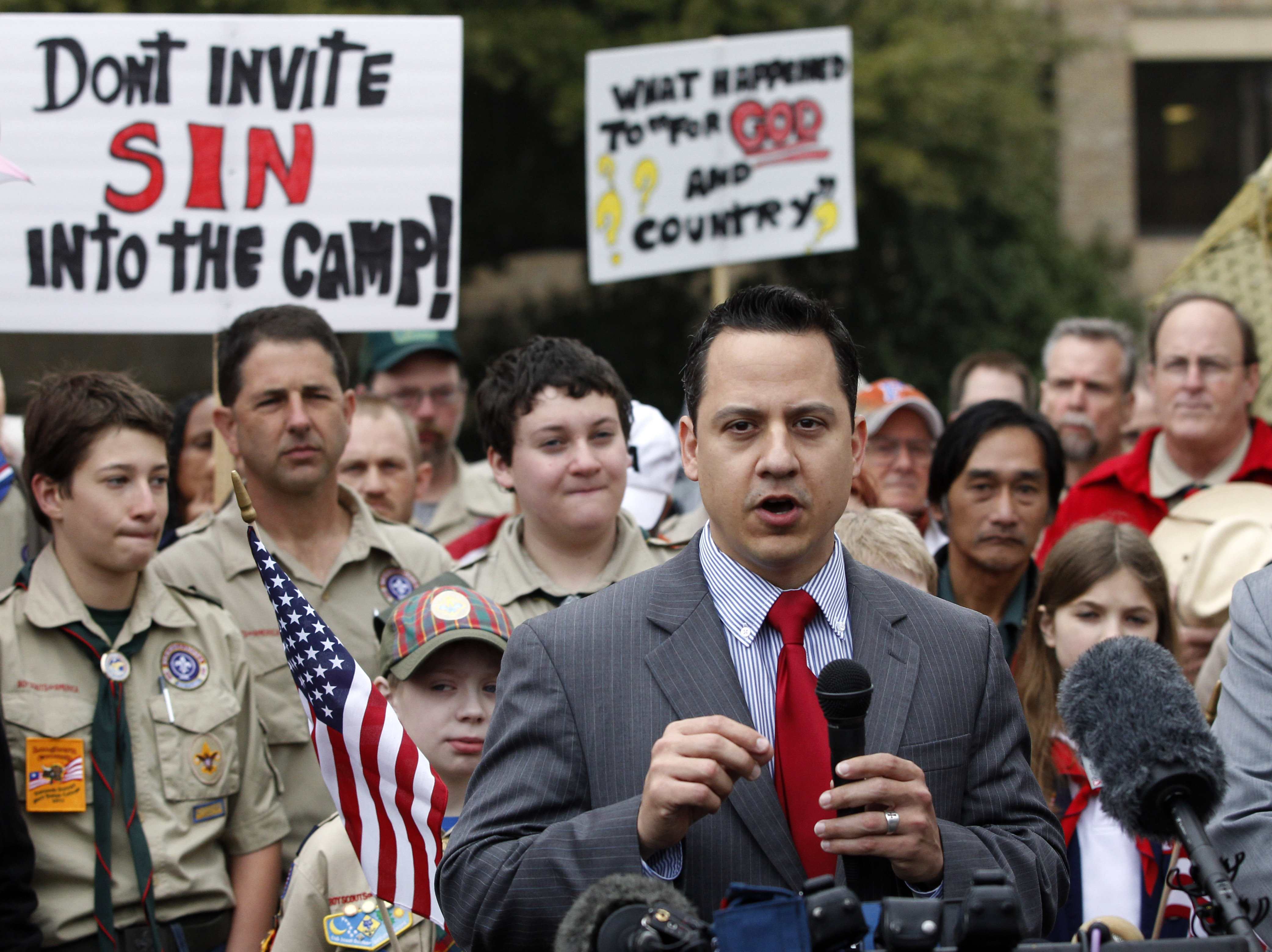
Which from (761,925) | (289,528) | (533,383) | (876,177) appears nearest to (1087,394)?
(533,383)

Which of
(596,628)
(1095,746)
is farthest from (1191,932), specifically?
(596,628)

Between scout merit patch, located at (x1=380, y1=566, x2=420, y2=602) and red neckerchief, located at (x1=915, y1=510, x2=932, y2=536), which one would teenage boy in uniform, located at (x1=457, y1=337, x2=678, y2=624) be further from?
red neckerchief, located at (x1=915, y1=510, x2=932, y2=536)

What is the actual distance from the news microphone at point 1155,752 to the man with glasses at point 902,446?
11.2ft

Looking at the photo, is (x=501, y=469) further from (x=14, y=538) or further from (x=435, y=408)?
(x=435, y=408)

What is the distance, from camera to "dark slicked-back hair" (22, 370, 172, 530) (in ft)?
13.0

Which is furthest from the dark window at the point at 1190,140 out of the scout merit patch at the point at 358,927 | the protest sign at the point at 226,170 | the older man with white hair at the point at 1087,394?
the scout merit patch at the point at 358,927

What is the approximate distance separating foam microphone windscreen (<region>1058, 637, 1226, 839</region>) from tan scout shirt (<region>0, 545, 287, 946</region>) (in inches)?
91.9

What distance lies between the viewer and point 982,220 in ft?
58.0

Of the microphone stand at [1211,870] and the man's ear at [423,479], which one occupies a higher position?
the man's ear at [423,479]

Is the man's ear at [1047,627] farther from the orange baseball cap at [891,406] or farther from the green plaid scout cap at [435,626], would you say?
the green plaid scout cap at [435,626]

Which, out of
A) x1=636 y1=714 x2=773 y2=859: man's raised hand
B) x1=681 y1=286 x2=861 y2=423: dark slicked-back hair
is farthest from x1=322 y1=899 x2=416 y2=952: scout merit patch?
x1=681 y1=286 x2=861 y2=423: dark slicked-back hair

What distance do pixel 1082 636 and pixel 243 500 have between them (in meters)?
2.39

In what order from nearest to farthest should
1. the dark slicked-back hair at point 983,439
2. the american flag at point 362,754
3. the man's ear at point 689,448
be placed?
the man's ear at point 689,448, the american flag at point 362,754, the dark slicked-back hair at point 983,439

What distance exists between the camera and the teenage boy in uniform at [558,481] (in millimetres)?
4215
